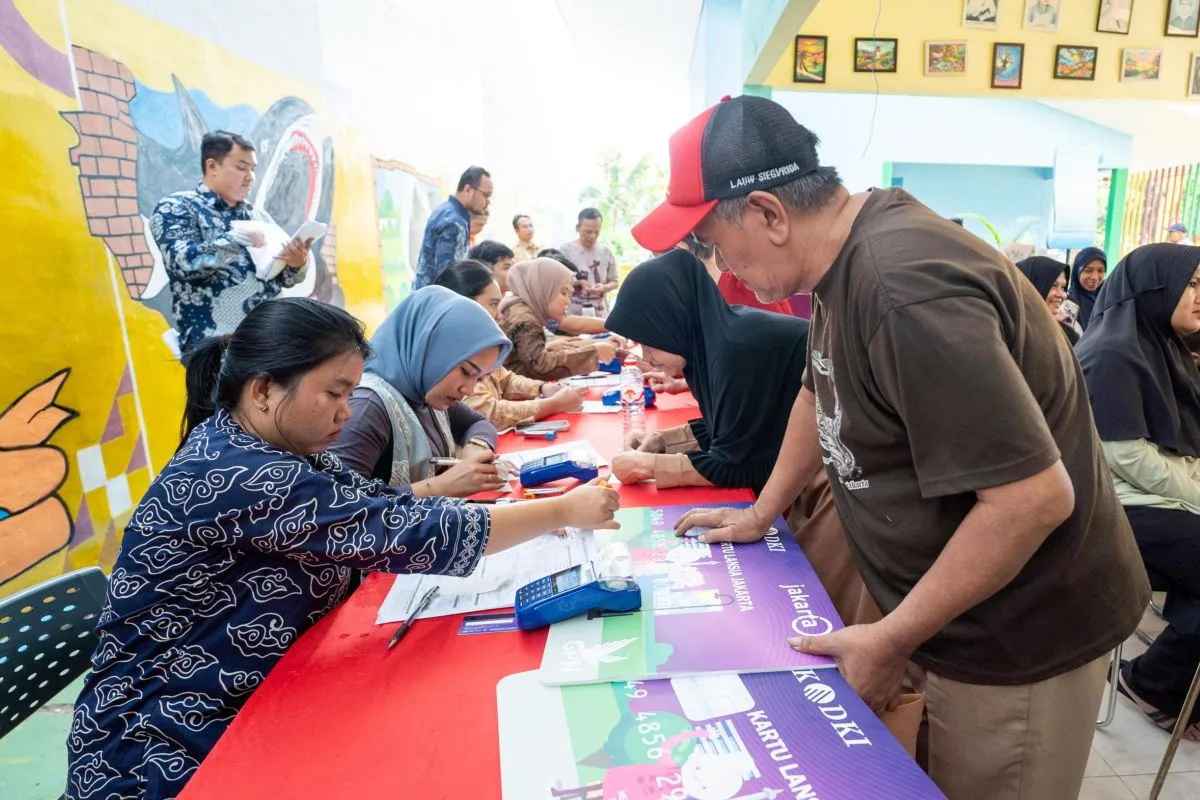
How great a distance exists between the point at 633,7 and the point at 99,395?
329 inches

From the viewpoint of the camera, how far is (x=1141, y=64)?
5.19 m

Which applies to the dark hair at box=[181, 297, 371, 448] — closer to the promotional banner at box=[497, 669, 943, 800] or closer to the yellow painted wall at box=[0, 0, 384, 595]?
the promotional banner at box=[497, 669, 943, 800]

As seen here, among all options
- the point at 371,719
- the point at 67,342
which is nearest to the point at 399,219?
the point at 67,342

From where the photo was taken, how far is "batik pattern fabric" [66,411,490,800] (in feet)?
3.29

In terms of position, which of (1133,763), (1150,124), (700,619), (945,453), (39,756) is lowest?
(1133,763)

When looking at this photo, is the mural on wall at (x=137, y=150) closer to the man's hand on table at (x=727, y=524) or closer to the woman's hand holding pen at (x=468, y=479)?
the woman's hand holding pen at (x=468, y=479)

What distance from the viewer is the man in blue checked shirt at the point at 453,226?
4105 millimetres

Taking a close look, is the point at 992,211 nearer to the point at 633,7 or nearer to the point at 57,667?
the point at 633,7

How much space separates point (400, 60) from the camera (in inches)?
202

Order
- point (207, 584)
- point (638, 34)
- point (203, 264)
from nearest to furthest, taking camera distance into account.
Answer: point (207, 584) < point (203, 264) < point (638, 34)

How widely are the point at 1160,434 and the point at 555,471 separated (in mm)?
1850

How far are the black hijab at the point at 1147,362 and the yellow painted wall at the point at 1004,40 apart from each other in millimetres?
3718

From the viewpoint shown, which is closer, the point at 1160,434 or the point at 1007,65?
the point at 1160,434

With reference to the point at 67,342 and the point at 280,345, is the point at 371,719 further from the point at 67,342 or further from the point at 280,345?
the point at 67,342
